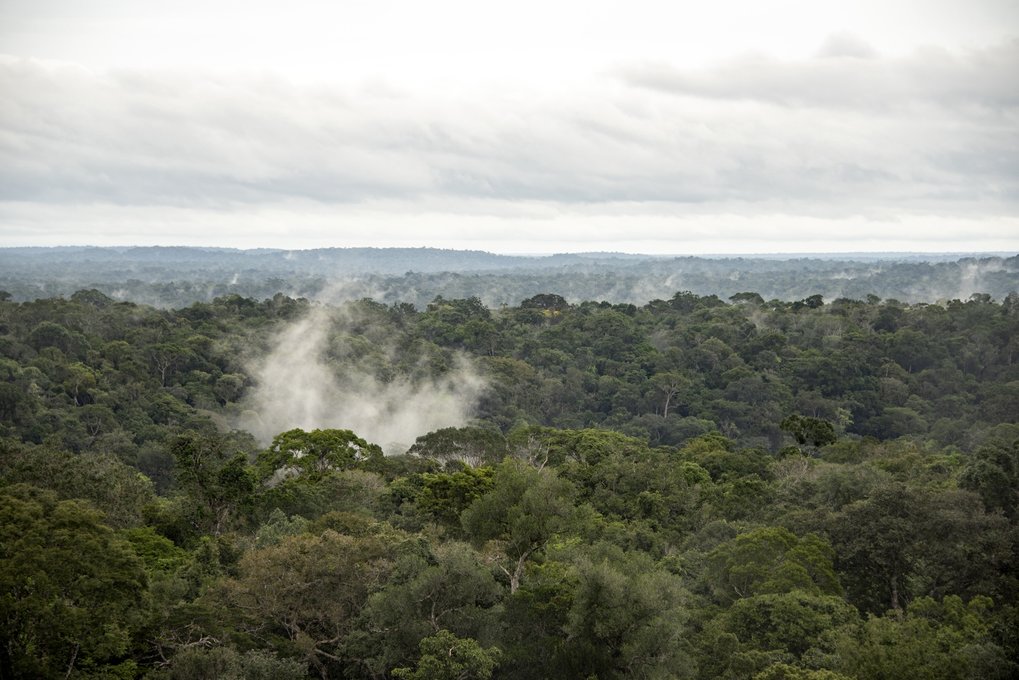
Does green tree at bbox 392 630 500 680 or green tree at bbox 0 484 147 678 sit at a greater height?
green tree at bbox 0 484 147 678

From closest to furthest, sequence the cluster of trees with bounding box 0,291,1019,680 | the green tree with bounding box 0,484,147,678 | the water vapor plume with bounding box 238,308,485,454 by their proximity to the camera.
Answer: the green tree with bounding box 0,484,147,678 < the cluster of trees with bounding box 0,291,1019,680 < the water vapor plume with bounding box 238,308,485,454

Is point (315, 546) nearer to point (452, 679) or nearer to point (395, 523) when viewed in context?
point (452, 679)

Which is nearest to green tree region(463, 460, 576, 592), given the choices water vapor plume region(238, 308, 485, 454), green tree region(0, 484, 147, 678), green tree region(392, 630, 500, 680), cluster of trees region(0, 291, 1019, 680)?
cluster of trees region(0, 291, 1019, 680)

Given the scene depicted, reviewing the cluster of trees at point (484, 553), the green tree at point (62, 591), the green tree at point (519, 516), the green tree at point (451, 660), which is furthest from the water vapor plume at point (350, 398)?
the green tree at point (451, 660)

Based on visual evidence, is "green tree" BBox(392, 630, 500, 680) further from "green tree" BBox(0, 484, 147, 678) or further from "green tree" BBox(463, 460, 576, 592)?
"green tree" BBox(463, 460, 576, 592)

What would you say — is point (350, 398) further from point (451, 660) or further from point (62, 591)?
point (451, 660)

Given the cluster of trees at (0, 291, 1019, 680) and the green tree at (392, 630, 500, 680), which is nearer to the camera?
the green tree at (392, 630, 500, 680)

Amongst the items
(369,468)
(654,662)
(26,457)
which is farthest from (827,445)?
(26,457)

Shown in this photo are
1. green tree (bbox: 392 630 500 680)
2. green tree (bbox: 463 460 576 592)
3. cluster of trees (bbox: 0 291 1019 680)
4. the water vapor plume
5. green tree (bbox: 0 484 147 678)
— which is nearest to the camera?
green tree (bbox: 0 484 147 678)
